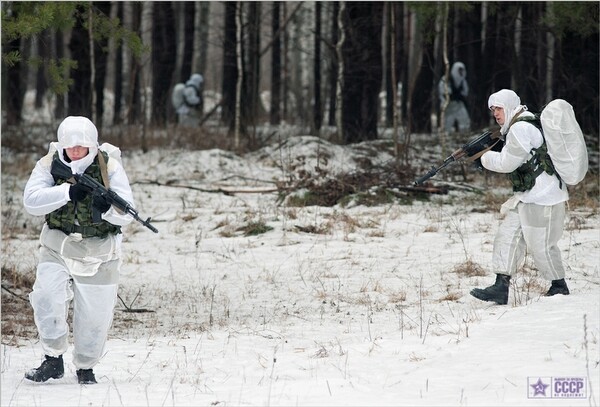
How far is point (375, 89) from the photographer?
20.0 meters

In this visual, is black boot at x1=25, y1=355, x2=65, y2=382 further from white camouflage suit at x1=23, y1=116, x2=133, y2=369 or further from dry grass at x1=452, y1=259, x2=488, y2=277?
dry grass at x1=452, y1=259, x2=488, y2=277

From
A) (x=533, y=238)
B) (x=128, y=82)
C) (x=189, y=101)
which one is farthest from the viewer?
(x=128, y=82)

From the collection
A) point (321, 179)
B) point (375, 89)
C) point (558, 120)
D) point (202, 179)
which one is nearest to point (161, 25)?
point (375, 89)

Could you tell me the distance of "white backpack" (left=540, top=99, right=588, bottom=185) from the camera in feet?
26.8

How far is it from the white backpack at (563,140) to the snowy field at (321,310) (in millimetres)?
1049

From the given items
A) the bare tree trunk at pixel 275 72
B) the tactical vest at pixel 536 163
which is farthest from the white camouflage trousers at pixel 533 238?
the bare tree trunk at pixel 275 72

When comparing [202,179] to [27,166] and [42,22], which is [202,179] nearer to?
[27,166]

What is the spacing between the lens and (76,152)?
6465mm

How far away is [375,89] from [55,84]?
10705 mm

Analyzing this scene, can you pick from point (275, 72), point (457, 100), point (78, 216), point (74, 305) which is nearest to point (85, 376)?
point (74, 305)

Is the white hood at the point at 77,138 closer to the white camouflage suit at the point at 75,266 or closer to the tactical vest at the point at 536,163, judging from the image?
the white camouflage suit at the point at 75,266

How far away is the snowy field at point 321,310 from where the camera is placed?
20.5 feet

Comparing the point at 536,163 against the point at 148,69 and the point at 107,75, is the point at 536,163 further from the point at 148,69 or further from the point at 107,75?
the point at 107,75

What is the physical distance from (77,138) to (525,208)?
12.6 feet
